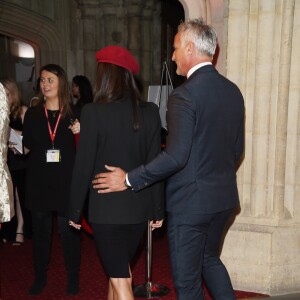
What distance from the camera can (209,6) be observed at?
3.44m

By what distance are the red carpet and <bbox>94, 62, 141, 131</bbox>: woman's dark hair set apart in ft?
5.46

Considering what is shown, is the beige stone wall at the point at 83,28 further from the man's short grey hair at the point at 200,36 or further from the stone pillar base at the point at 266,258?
the man's short grey hair at the point at 200,36

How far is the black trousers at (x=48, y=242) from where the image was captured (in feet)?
10.9

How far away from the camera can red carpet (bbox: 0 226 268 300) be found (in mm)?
3477

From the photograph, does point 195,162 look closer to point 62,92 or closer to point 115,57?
point 115,57

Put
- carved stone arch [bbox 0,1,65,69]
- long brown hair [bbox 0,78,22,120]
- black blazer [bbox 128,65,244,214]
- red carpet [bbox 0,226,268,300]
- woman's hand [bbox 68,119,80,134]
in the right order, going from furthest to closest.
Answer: carved stone arch [bbox 0,1,65,69] < long brown hair [bbox 0,78,22,120] < red carpet [bbox 0,226,268,300] < woman's hand [bbox 68,119,80,134] < black blazer [bbox 128,65,244,214]

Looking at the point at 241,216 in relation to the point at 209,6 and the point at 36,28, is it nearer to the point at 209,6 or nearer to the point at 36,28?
the point at 209,6

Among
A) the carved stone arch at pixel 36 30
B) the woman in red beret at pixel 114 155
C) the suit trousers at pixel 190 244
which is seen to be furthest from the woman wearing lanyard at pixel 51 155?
the carved stone arch at pixel 36 30

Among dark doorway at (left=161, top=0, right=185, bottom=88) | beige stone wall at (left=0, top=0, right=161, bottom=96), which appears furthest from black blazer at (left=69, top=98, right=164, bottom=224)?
beige stone wall at (left=0, top=0, right=161, bottom=96)

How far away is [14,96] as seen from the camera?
441 cm

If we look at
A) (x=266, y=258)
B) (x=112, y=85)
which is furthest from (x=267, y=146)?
(x=112, y=85)

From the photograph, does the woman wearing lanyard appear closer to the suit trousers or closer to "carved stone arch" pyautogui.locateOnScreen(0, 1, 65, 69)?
the suit trousers

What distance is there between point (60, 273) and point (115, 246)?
1.79 meters

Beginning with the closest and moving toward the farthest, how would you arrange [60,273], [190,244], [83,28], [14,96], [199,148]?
[199,148], [190,244], [60,273], [14,96], [83,28]
